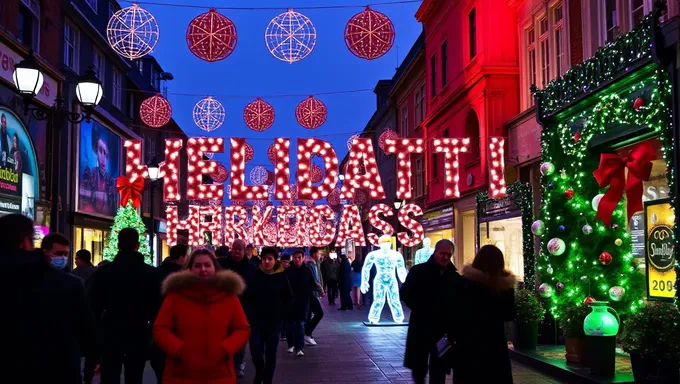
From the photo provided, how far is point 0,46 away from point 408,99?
23.1 m

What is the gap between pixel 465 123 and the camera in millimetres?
24766

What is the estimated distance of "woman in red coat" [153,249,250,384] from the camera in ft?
17.9

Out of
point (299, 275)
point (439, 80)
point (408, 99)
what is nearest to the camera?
point (299, 275)

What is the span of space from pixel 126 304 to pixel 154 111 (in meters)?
14.1

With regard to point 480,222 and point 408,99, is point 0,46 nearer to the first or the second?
point 480,222

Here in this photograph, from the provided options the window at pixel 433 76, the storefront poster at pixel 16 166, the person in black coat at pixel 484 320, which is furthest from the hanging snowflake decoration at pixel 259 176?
the person in black coat at pixel 484 320

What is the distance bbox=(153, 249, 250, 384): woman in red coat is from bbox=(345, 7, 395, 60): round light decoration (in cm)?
943

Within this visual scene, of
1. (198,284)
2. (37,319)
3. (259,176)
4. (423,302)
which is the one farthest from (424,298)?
(259,176)

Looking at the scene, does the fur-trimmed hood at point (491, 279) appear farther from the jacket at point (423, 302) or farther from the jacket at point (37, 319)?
the jacket at point (37, 319)

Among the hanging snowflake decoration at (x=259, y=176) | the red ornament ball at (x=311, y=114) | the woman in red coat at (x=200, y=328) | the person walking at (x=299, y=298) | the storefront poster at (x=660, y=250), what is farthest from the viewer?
the hanging snowflake decoration at (x=259, y=176)

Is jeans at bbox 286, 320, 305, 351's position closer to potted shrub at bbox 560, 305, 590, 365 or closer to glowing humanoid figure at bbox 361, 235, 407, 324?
glowing humanoid figure at bbox 361, 235, 407, 324

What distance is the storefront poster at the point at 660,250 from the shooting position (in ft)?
40.4

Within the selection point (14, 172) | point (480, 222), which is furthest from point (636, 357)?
point (14, 172)

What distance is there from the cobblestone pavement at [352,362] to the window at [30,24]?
11266mm
